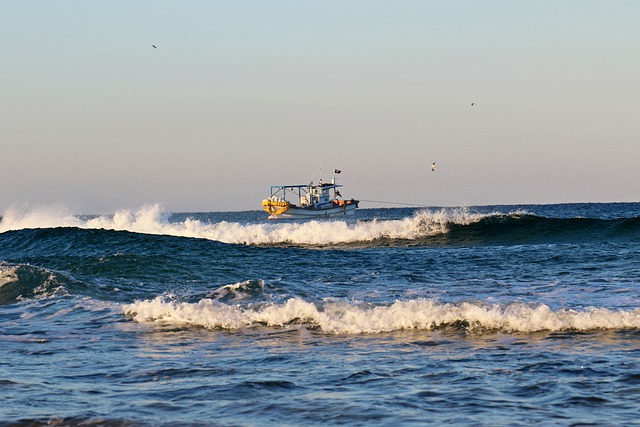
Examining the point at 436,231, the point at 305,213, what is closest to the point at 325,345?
the point at 436,231

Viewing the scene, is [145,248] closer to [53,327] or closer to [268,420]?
[53,327]

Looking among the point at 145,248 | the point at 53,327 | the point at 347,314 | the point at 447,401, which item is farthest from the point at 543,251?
the point at 447,401

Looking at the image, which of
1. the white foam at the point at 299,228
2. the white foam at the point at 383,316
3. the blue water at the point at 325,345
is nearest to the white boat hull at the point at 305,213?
the white foam at the point at 299,228

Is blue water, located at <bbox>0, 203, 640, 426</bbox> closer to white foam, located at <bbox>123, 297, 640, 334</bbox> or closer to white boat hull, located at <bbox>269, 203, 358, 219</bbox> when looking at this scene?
white foam, located at <bbox>123, 297, 640, 334</bbox>

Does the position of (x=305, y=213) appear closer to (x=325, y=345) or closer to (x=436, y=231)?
(x=436, y=231)

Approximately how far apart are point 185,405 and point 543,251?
21.1 meters

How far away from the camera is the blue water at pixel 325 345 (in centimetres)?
676

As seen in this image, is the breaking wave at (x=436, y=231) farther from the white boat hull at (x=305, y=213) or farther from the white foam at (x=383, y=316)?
the white boat hull at (x=305, y=213)

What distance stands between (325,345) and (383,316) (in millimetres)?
1806

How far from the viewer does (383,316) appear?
38.0 feet

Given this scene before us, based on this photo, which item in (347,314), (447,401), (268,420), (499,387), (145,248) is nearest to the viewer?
(268,420)

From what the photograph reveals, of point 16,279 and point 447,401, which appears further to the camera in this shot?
point 16,279

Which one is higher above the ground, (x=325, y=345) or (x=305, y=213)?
(x=305, y=213)

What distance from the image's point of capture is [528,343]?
31.9ft
